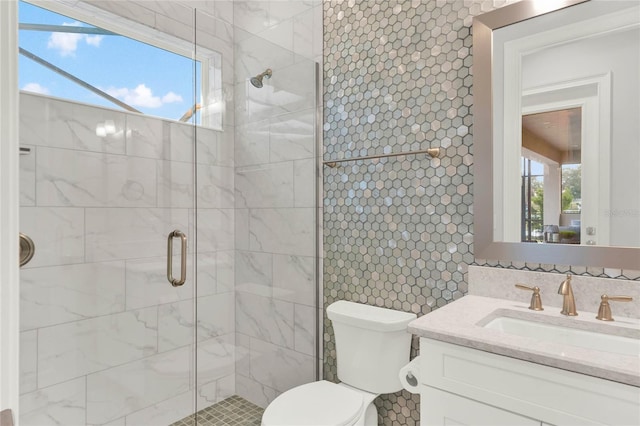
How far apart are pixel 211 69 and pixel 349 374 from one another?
5.78ft

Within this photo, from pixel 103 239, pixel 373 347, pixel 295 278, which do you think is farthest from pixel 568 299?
pixel 103 239

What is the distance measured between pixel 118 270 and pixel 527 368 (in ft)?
5.96

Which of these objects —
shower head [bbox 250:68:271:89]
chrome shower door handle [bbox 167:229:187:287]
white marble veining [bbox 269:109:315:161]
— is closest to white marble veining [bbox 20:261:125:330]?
chrome shower door handle [bbox 167:229:187:287]

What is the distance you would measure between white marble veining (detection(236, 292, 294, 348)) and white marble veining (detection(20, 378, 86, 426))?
811 mm

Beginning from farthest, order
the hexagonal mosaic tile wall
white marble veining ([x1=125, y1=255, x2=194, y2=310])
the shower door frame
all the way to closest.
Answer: white marble veining ([x1=125, y1=255, x2=194, y2=310]), the hexagonal mosaic tile wall, the shower door frame

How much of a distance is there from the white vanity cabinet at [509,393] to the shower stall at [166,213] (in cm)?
103

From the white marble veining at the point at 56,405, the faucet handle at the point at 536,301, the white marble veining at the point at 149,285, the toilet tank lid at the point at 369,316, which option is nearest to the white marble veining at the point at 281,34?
the white marble veining at the point at 149,285

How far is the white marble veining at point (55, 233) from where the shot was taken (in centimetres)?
169

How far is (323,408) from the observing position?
5.17 ft

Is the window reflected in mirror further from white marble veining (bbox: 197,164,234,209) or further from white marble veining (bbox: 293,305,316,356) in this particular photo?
white marble veining (bbox: 197,164,234,209)

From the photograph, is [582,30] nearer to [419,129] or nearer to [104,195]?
[419,129]

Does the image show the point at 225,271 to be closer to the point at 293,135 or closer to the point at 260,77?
the point at 293,135

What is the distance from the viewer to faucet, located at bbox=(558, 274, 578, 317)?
127 centimetres

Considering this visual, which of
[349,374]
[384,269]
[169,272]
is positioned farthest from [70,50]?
[349,374]
